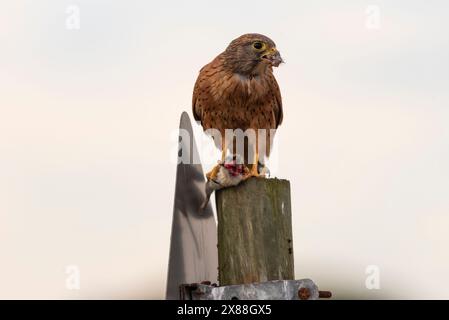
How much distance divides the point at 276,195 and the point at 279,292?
91cm

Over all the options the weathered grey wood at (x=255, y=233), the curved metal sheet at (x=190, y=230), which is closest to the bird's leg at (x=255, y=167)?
the weathered grey wood at (x=255, y=233)

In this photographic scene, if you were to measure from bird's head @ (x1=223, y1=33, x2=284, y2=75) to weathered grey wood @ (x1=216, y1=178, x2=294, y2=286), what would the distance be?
186 cm

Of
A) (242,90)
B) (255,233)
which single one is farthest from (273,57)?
(255,233)

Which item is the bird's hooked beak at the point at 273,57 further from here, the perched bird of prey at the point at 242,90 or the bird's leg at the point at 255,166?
the bird's leg at the point at 255,166

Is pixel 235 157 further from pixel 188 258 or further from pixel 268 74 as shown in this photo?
pixel 188 258

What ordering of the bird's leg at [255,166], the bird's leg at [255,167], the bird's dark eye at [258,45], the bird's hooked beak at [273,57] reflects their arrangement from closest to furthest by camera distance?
1. the bird's leg at [255,167]
2. the bird's leg at [255,166]
3. the bird's hooked beak at [273,57]
4. the bird's dark eye at [258,45]

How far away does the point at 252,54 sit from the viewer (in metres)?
9.29

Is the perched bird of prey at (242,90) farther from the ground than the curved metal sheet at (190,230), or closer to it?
farther from the ground

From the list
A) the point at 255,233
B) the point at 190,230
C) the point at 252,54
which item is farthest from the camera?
the point at 252,54

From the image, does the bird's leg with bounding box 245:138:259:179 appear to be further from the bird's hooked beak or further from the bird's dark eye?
the bird's dark eye

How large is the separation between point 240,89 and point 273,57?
1.83ft

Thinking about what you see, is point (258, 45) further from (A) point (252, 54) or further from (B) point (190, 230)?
(B) point (190, 230)

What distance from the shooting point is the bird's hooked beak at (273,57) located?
906 cm
